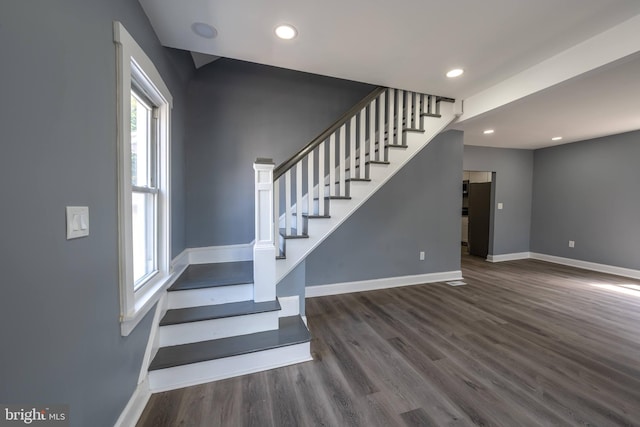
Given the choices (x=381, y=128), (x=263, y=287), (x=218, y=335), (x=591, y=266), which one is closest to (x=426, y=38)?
(x=381, y=128)

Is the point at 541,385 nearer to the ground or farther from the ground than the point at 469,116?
nearer to the ground

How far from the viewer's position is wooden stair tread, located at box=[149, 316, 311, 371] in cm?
174

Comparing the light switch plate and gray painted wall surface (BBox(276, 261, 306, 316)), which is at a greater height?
the light switch plate

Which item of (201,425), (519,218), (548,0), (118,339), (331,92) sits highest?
(331,92)

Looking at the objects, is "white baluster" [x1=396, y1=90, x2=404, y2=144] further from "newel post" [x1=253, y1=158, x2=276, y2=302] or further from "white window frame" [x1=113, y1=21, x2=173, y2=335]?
"white window frame" [x1=113, y1=21, x2=173, y2=335]

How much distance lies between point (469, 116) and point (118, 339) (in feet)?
12.4

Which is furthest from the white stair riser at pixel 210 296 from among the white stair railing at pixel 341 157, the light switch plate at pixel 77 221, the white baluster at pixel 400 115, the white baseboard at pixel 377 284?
the white baluster at pixel 400 115

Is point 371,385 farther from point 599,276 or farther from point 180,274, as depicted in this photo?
point 599,276

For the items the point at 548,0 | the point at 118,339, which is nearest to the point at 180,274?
the point at 118,339

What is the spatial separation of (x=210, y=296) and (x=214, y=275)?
12.0 inches

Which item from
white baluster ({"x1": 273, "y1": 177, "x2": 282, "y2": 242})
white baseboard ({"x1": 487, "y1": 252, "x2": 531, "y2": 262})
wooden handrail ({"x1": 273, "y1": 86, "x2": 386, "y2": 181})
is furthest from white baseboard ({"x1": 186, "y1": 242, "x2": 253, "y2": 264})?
white baseboard ({"x1": 487, "y1": 252, "x2": 531, "y2": 262})

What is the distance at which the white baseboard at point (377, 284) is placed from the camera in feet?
11.4

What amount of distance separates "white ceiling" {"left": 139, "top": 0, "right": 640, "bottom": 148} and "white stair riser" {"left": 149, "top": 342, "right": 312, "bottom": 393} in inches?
94.6

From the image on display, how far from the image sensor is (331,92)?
348 cm
